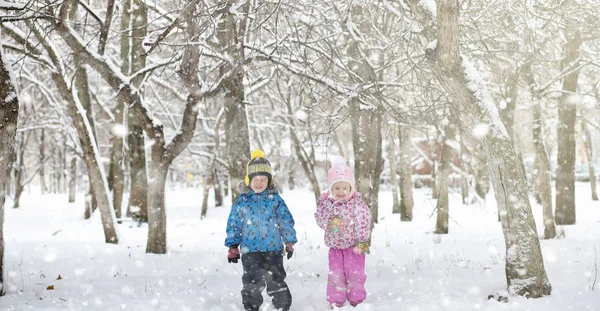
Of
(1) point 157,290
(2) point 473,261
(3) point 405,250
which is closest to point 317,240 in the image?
(3) point 405,250

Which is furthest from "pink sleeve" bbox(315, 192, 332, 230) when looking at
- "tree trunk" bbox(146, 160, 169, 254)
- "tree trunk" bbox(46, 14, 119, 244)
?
"tree trunk" bbox(46, 14, 119, 244)

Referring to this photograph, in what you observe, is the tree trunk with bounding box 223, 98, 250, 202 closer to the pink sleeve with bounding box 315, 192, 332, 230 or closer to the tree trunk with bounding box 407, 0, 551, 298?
the pink sleeve with bounding box 315, 192, 332, 230

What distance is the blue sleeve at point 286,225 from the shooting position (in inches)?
177

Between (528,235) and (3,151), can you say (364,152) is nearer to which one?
(528,235)

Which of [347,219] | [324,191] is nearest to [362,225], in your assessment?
[347,219]

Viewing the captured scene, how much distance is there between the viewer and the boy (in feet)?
14.6

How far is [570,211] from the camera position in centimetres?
1108

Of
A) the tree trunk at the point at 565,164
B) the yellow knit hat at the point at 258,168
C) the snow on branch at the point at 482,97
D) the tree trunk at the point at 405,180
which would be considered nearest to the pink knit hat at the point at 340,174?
the yellow knit hat at the point at 258,168

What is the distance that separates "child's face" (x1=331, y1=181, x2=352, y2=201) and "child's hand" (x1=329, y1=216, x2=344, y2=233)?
214 millimetres

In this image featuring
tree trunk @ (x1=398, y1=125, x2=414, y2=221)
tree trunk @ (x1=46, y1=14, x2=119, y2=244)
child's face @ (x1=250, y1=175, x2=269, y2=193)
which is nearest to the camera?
child's face @ (x1=250, y1=175, x2=269, y2=193)

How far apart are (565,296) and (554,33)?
5.43 m

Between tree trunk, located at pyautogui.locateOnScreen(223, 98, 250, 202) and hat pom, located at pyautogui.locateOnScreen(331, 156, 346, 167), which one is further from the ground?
tree trunk, located at pyautogui.locateOnScreen(223, 98, 250, 202)

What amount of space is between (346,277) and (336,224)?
0.56 meters

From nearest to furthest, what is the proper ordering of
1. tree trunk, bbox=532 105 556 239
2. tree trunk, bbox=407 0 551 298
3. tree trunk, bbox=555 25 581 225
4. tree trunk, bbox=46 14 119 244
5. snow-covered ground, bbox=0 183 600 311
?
tree trunk, bbox=407 0 551 298, snow-covered ground, bbox=0 183 600 311, tree trunk, bbox=46 14 119 244, tree trunk, bbox=532 105 556 239, tree trunk, bbox=555 25 581 225
